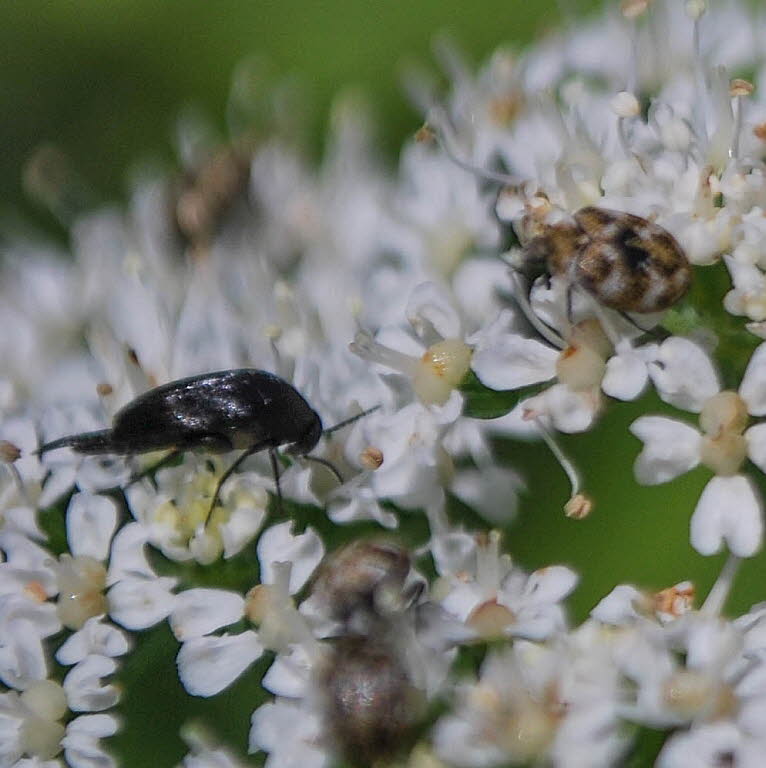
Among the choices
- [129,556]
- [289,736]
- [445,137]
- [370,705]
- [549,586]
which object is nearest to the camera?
[370,705]

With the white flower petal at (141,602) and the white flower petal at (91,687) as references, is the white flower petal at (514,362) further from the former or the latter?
the white flower petal at (91,687)

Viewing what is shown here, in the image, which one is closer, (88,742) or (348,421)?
(88,742)

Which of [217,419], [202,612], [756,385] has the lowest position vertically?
[202,612]

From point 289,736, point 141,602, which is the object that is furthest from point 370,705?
point 141,602

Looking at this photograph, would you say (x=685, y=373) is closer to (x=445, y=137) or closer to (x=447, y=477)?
(x=447, y=477)

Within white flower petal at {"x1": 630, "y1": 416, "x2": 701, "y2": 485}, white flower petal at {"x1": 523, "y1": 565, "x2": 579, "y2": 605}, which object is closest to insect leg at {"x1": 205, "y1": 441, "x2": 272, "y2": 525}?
white flower petal at {"x1": 523, "y1": 565, "x2": 579, "y2": 605}

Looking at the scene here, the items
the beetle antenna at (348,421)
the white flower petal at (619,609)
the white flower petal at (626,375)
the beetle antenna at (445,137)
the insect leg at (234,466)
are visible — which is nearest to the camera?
the white flower petal at (619,609)

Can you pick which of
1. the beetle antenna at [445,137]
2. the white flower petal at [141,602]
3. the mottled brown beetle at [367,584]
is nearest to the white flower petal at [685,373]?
the mottled brown beetle at [367,584]
